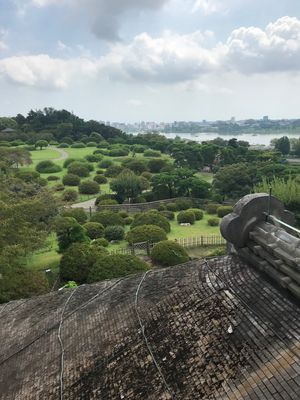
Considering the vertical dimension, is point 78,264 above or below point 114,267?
below

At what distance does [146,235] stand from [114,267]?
8552 mm

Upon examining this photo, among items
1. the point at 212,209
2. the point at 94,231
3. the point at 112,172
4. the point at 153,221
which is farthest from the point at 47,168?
the point at 153,221

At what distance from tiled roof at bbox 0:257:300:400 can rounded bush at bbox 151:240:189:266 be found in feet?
51.0

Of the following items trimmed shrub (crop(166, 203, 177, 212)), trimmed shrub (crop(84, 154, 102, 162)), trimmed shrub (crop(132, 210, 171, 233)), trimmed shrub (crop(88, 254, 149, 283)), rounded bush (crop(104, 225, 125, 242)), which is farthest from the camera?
trimmed shrub (crop(84, 154, 102, 162))

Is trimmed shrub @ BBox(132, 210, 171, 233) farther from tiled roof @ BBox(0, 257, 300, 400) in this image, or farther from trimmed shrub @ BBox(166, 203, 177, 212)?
tiled roof @ BBox(0, 257, 300, 400)

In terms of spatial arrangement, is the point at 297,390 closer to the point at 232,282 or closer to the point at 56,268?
the point at 232,282

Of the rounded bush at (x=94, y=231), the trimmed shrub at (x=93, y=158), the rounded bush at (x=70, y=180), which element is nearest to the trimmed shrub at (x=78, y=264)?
the rounded bush at (x=94, y=231)

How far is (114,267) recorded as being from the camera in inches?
792

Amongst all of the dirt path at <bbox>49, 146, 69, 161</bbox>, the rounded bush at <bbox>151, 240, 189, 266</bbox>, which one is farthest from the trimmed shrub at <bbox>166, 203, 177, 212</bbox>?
the dirt path at <bbox>49, 146, 69, 161</bbox>

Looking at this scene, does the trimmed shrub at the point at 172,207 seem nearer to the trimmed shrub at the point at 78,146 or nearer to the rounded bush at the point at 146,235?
the rounded bush at the point at 146,235

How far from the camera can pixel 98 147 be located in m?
84.9

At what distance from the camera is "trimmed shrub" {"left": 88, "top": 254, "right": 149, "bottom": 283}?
19891 mm

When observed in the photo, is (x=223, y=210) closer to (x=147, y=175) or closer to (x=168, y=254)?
(x=168, y=254)

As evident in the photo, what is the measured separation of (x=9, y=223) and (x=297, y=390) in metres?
15.3
